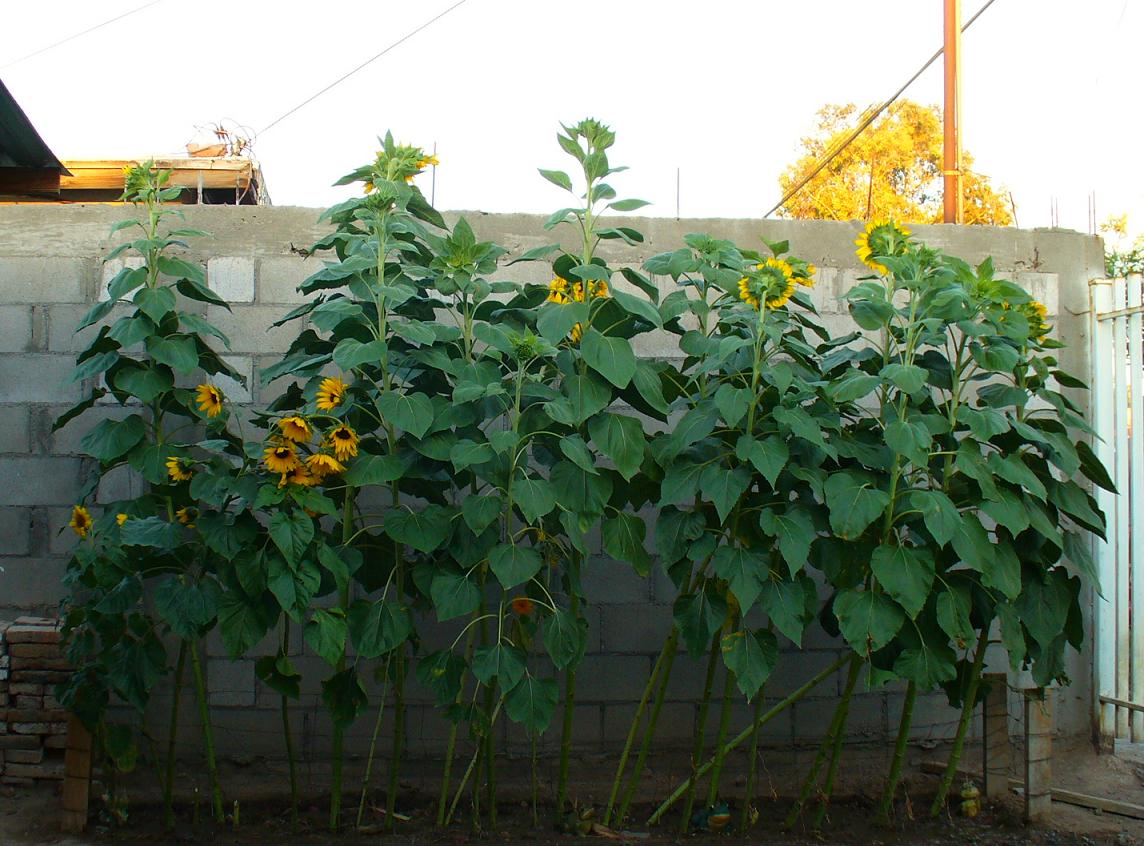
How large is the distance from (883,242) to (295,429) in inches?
65.1

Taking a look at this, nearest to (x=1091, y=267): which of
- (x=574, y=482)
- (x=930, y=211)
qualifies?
(x=574, y=482)

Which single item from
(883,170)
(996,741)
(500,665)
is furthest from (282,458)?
(883,170)

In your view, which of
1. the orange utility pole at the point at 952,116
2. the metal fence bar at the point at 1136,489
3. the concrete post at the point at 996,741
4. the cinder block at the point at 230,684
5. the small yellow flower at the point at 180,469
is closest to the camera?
the small yellow flower at the point at 180,469

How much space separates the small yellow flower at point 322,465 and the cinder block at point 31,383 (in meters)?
1.28

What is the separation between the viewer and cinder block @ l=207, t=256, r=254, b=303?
147 inches

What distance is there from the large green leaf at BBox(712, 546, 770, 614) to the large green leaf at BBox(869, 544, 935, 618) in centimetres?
29

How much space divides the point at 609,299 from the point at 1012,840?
1955 mm

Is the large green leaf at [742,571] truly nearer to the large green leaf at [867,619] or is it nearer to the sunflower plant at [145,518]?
the large green leaf at [867,619]

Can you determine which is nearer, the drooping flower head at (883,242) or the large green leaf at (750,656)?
the large green leaf at (750,656)

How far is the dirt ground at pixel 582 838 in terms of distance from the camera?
3.19 metres

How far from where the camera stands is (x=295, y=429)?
9.36 ft

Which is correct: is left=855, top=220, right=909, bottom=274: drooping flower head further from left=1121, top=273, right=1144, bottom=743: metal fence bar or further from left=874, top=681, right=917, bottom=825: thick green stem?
left=1121, top=273, right=1144, bottom=743: metal fence bar

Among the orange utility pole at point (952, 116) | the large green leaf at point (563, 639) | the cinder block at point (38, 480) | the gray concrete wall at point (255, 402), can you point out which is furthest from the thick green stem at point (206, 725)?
the orange utility pole at point (952, 116)

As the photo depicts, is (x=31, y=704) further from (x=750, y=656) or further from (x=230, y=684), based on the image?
(x=750, y=656)
